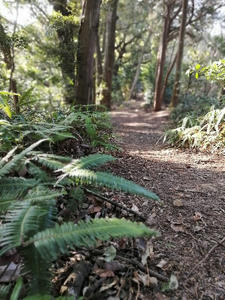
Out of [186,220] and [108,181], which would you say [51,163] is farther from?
[186,220]

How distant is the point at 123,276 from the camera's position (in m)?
1.05

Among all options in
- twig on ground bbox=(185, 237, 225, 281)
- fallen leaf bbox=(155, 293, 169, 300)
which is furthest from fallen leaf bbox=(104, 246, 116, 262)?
twig on ground bbox=(185, 237, 225, 281)

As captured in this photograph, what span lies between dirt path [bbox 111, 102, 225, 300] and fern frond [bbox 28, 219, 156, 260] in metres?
0.35

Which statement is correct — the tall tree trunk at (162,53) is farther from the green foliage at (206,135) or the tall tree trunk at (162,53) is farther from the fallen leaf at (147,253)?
the fallen leaf at (147,253)

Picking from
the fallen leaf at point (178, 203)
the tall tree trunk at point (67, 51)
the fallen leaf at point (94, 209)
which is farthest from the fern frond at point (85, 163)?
the tall tree trunk at point (67, 51)

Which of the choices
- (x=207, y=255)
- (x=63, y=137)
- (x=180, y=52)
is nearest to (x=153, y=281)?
(x=207, y=255)

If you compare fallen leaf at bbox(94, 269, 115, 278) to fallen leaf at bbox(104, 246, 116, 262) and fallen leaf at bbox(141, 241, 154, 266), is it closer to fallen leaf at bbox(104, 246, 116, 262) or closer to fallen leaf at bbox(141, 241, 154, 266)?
fallen leaf at bbox(104, 246, 116, 262)

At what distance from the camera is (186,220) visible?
1.50m

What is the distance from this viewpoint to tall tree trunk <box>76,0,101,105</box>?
323cm

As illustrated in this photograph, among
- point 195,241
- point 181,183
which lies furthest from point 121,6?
point 195,241

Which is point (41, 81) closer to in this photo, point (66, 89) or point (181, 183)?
point (66, 89)

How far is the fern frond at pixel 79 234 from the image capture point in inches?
32.9

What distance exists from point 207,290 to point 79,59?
10.8 feet

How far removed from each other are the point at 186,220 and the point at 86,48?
2.96 metres
